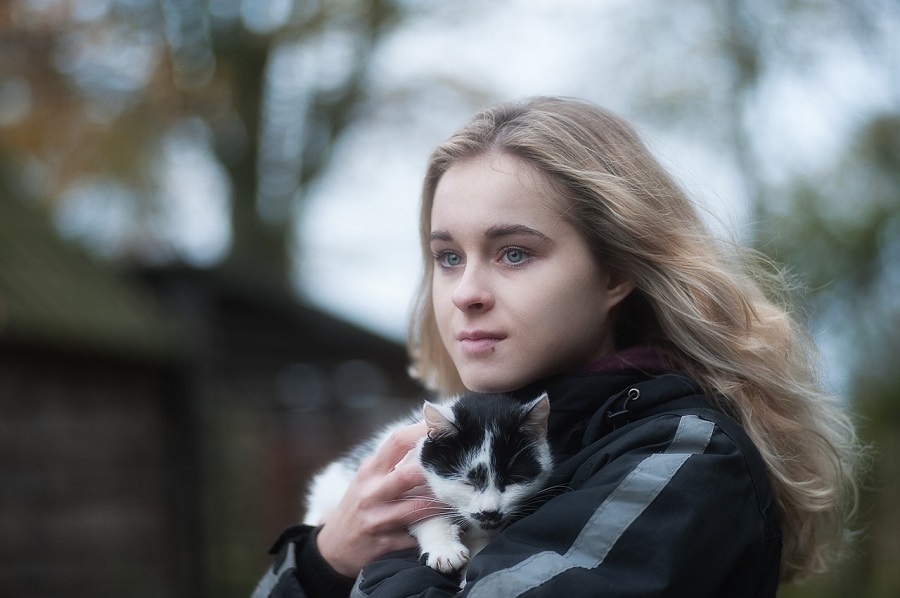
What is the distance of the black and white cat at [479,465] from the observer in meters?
2.89

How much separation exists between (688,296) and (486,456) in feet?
2.72

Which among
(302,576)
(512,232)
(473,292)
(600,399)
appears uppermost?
(512,232)

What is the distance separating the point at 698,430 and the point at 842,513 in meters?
1.18

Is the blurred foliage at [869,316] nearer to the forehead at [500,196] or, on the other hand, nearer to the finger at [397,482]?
the forehead at [500,196]

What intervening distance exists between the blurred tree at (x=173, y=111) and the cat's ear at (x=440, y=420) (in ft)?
46.3

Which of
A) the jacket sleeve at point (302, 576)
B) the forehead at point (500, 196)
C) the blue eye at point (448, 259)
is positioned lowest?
the jacket sleeve at point (302, 576)

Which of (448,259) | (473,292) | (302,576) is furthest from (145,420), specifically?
(473,292)

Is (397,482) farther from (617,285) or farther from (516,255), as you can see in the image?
(617,285)

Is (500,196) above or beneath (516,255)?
above

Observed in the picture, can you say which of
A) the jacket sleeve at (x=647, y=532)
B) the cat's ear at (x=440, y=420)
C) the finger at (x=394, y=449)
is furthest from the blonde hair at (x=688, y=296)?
the finger at (x=394, y=449)

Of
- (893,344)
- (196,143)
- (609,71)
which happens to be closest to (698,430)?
(893,344)

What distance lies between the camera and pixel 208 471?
1134 centimetres

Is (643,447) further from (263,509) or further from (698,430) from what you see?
(263,509)

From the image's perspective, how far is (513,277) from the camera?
277 cm
